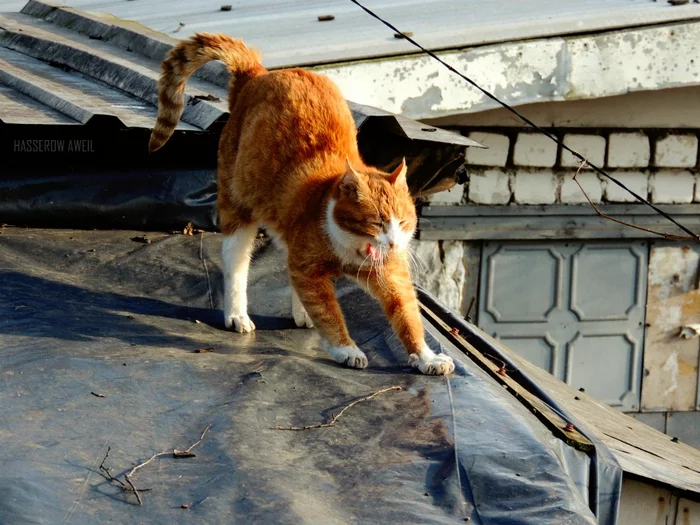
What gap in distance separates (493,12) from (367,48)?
1293 millimetres

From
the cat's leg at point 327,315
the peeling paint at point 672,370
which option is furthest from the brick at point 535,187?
the cat's leg at point 327,315

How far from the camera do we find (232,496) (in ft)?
8.13

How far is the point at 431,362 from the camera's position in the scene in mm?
3506

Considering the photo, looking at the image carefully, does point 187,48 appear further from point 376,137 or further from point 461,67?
point 461,67

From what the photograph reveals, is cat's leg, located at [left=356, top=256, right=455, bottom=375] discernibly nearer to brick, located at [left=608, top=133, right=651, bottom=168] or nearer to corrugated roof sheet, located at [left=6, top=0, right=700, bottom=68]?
corrugated roof sheet, located at [left=6, top=0, right=700, bottom=68]

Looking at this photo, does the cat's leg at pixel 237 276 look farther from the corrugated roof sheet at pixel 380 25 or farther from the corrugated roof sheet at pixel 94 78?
the corrugated roof sheet at pixel 380 25

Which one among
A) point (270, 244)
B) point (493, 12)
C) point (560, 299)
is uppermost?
point (493, 12)

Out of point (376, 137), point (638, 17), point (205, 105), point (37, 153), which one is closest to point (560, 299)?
point (638, 17)

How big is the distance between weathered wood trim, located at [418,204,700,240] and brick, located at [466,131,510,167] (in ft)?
1.03

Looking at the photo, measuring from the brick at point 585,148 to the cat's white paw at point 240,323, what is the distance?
11.5ft

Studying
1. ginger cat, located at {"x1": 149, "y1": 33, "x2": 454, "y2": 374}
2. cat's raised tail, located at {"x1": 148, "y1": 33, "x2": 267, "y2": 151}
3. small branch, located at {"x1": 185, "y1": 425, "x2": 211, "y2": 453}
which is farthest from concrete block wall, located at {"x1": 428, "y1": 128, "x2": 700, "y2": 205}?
small branch, located at {"x1": 185, "y1": 425, "x2": 211, "y2": 453}

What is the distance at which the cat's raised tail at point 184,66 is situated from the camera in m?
4.41

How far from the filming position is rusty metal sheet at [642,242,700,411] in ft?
24.1

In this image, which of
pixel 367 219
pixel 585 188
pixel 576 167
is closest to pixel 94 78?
pixel 367 219
